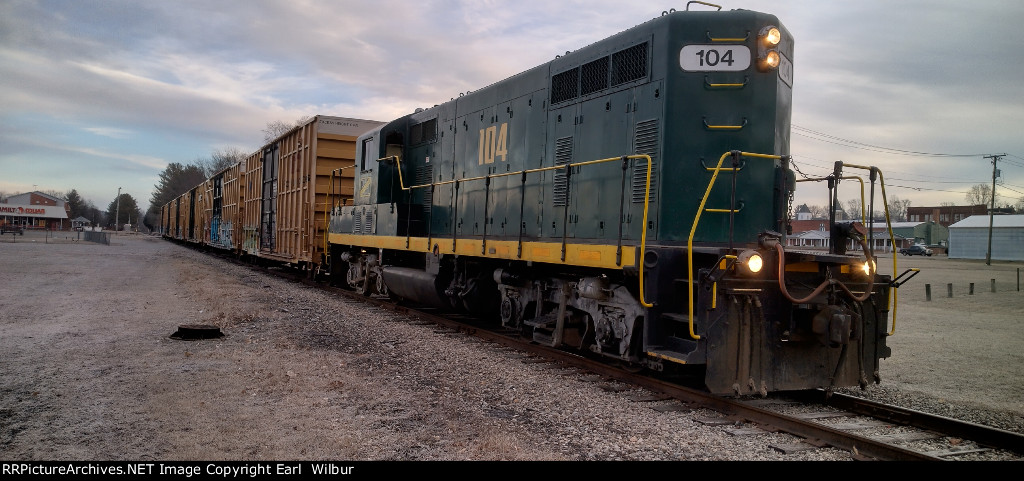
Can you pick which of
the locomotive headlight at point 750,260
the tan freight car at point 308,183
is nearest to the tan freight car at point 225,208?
the tan freight car at point 308,183

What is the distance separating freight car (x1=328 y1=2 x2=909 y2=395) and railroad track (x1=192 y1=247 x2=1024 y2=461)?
0.24 m

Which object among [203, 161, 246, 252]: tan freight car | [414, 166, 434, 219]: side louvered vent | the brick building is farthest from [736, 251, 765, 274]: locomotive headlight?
the brick building

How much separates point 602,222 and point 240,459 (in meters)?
4.22

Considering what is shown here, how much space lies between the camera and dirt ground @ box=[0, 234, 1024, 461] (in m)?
4.11

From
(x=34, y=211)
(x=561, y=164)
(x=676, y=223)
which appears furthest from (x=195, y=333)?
(x=34, y=211)

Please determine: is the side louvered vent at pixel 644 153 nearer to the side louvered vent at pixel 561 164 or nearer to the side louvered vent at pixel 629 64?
the side louvered vent at pixel 629 64

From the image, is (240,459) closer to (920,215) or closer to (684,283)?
(684,283)

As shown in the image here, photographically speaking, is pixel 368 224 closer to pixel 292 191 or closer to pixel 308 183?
pixel 308 183

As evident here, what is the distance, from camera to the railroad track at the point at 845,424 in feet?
13.7

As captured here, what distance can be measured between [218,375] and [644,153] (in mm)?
4647

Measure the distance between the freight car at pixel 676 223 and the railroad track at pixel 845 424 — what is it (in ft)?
0.78

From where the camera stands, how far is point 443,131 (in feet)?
34.6

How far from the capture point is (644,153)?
6309 millimetres

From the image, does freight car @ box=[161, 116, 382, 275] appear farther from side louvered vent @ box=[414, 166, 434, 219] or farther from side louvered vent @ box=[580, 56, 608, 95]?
side louvered vent @ box=[580, 56, 608, 95]
